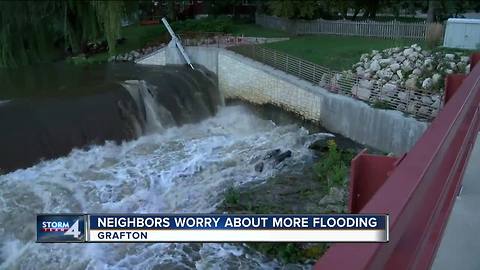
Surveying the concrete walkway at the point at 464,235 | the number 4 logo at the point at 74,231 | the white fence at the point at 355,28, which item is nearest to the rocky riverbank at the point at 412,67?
the white fence at the point at 355,28

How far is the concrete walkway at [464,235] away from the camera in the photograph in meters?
3.41

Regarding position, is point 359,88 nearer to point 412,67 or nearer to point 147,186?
point 412,67

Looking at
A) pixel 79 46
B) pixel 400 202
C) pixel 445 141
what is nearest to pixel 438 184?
pixel 445 141

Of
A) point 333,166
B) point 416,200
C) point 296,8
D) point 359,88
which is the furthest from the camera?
point 296,8

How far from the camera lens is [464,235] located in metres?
3.84

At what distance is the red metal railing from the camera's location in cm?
201

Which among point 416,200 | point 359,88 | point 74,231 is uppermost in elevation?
point 74,231

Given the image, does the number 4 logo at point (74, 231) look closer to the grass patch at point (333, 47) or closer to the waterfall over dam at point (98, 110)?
the waterfall over dam at point (98, 110)

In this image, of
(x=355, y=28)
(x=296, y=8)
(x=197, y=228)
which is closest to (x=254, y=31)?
(x=296, y=8)

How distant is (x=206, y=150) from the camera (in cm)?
1554

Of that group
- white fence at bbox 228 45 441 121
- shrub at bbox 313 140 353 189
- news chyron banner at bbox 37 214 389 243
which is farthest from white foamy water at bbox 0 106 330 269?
news chyron banner at bbox 37 214 389 243

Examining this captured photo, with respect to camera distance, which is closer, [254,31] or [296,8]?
[296,8]

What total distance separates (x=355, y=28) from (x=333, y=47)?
5.34m

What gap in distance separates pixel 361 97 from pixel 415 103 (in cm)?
200
